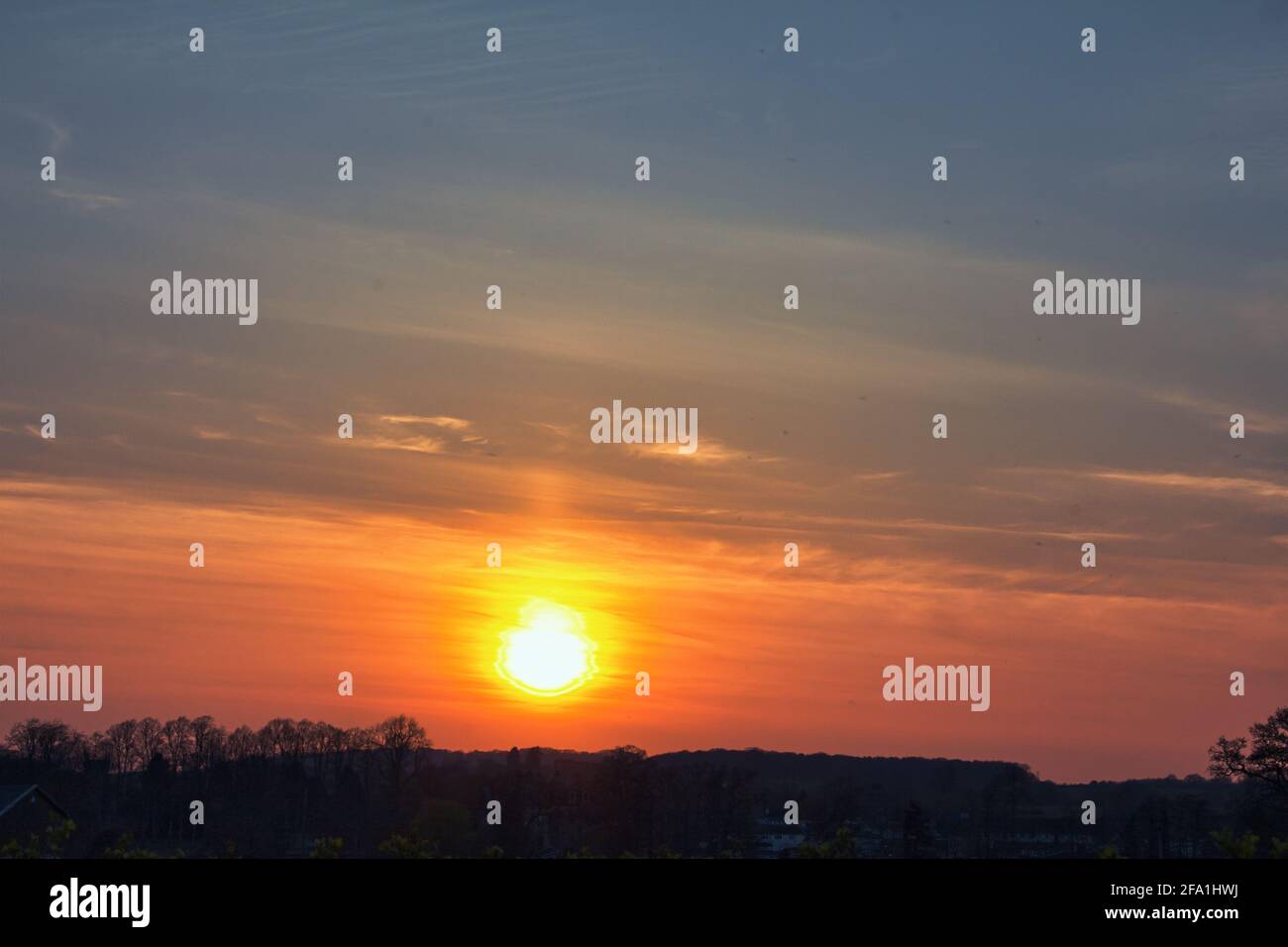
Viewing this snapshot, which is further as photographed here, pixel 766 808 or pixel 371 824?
pixel 371 824

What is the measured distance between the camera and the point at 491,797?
7612 cm

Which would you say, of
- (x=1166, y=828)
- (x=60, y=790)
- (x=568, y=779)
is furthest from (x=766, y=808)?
(x=60, y=790)
